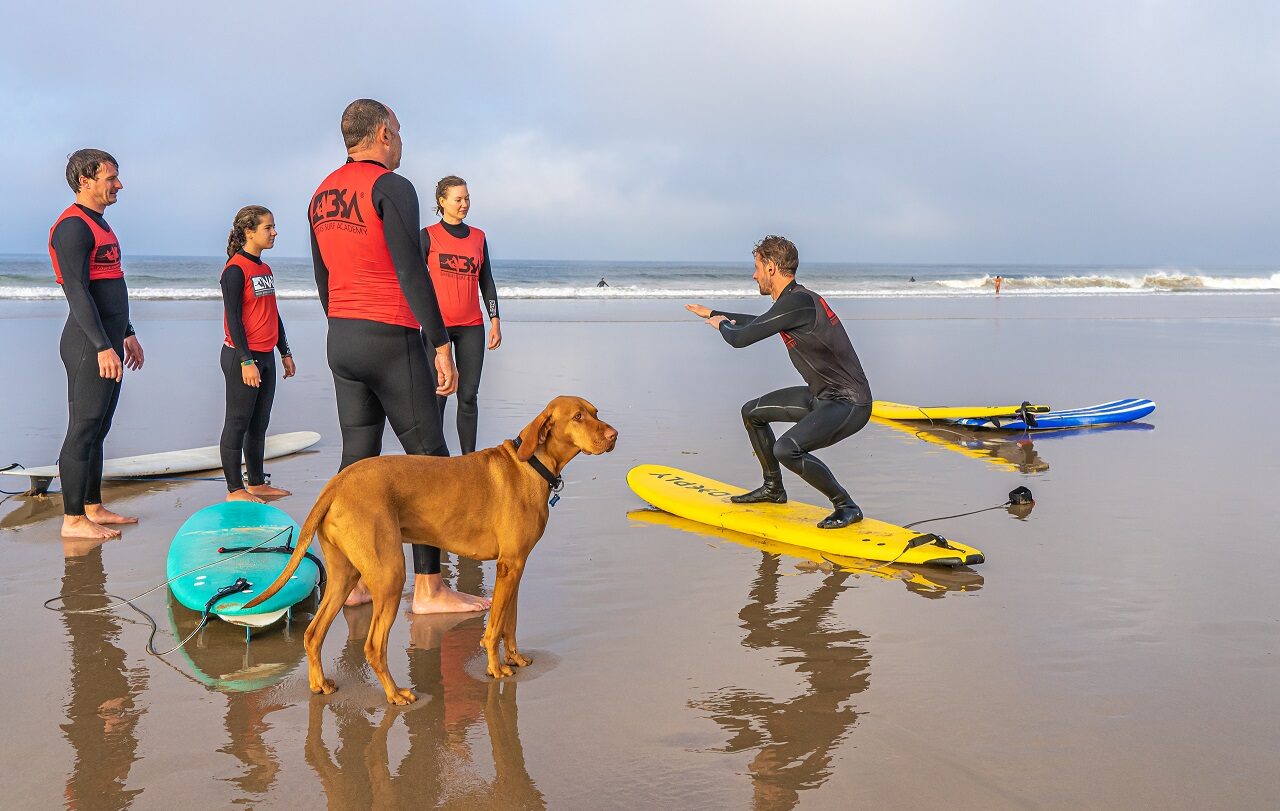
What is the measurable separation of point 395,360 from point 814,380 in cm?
298

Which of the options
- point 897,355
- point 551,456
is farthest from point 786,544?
point 897,355

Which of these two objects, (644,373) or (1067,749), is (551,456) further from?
(644,373)

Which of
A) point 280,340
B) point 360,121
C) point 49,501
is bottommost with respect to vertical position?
point 49,501

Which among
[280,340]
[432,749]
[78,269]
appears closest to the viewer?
[432,749]

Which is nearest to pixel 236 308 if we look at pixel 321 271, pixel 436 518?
pixel 321 271

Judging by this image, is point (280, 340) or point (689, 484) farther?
point (280, 340)

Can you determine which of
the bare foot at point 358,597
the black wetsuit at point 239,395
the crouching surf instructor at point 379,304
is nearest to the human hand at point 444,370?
the crouching surf instructor at point 379,304

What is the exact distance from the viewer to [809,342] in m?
6.41

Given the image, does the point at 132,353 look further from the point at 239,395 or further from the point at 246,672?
the point at 246,672

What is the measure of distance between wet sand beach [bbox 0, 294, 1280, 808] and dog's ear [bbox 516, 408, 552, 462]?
3.02 feet

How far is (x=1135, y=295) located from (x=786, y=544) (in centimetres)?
4286

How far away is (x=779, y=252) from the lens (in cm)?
642

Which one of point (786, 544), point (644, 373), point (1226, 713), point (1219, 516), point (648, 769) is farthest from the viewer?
point (644, 373)

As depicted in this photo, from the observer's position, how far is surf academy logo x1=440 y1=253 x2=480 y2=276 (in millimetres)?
7230
